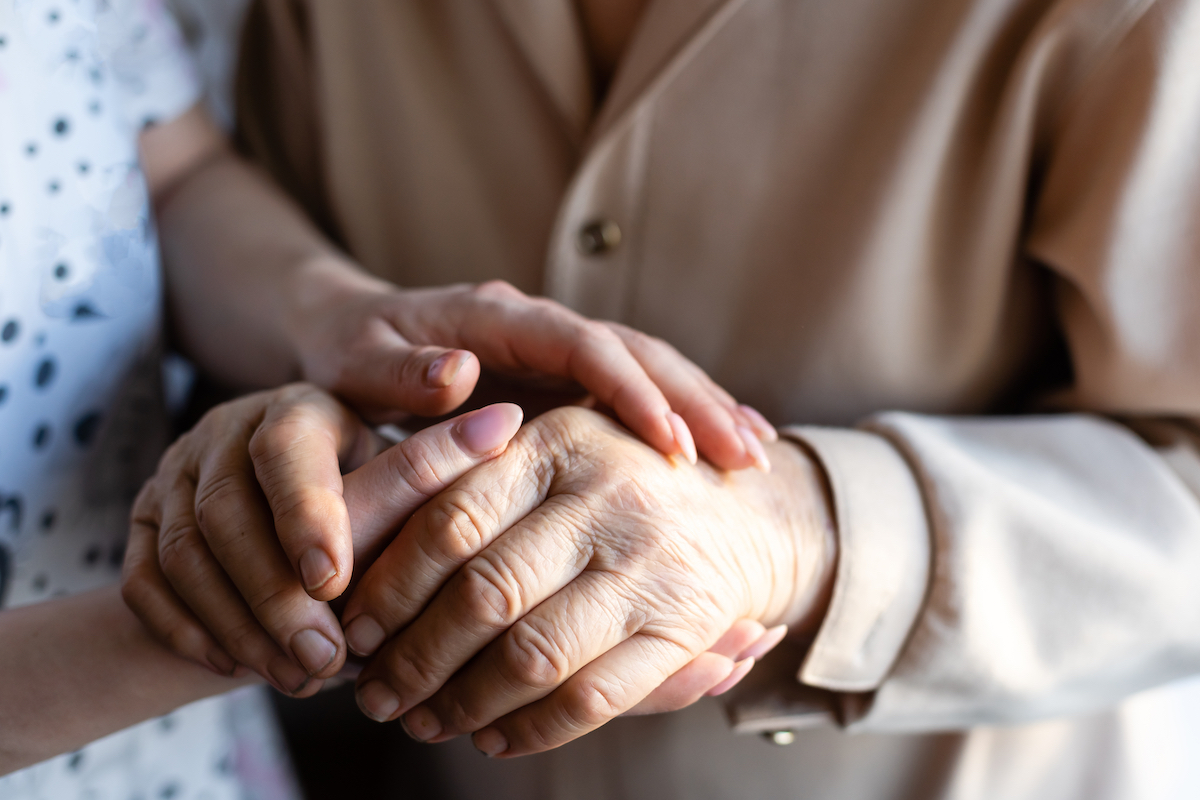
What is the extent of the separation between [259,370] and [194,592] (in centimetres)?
34

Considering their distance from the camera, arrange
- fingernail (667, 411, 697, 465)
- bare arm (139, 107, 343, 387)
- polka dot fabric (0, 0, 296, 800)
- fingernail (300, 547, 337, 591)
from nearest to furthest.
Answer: fingernail (300, 547, 337, 591), fingernail (667, 411, 697, 465), polka dot fabric (0, 0, 296, 800), bare arm (139, 107, 343, 387)

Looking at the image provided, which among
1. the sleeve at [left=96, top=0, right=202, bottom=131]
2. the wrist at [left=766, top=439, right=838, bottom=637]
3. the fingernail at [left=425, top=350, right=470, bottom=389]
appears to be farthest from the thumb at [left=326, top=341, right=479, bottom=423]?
the sleeve at [left=96, top=0, right=202, bottom=131]

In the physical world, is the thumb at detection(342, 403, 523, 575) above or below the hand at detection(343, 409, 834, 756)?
above

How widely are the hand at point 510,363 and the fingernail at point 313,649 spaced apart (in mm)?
155

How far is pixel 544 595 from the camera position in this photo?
0.40 metres

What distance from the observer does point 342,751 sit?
3.11 feet

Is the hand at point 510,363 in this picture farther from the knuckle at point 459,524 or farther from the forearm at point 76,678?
the forearm at point 76,678

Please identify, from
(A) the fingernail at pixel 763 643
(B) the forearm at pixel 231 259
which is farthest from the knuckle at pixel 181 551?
(A) the fingernail at pixel 763 643

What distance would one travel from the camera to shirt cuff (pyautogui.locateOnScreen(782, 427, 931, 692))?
490 mm

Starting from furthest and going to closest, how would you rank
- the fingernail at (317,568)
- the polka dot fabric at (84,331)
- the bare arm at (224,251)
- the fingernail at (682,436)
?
the bare arm at (224,251) < the polka dot fabric at (84,331) < the fingernail at (682,436) < the fingernail at (317,568)

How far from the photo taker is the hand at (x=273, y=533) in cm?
39

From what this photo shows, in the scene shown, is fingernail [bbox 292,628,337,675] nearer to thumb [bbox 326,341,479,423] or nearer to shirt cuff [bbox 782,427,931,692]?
thumb [bbox 326,341,479,423]

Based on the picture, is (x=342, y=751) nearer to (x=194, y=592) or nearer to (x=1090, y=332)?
(x=194, y=592)

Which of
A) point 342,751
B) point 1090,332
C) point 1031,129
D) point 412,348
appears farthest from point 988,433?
point 342,751
